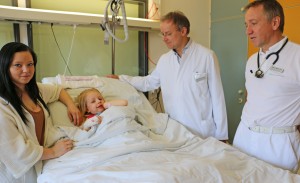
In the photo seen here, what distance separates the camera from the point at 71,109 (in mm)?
1712

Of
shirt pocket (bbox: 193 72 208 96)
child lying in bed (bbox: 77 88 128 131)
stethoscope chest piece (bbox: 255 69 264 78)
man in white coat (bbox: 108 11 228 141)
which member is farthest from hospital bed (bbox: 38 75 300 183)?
stethoscope chest piece (bbox: 255 69 264 78)

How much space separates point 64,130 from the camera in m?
1.57

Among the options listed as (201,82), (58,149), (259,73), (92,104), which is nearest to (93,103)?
(92,104)

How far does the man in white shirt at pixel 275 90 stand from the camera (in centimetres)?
145

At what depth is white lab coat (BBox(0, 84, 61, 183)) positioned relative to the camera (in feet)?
4.13

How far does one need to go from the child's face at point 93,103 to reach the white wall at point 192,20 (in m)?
1.32

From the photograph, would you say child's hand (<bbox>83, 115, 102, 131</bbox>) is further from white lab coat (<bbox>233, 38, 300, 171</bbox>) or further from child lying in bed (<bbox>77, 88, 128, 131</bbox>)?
white lab coat (<bbox>233, 38, 300, 171</bbox>)

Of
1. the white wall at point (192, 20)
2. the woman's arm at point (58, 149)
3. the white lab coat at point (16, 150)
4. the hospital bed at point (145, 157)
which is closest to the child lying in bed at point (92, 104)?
the hospital bed at point (145, 157)

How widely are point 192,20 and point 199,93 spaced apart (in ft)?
5.22

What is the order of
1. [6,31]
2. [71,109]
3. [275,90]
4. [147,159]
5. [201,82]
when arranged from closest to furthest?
[147,159] < [275,90] < [71,109] < [201,82] < [6,31]

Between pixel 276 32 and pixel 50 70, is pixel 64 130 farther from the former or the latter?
pixel 276 32

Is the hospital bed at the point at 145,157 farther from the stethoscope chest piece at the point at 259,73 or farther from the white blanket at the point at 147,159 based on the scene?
the stethoscope chest piece at the point at 259,73

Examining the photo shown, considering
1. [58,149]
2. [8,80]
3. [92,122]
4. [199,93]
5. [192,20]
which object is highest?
[192,20]

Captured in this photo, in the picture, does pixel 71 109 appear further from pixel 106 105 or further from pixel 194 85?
pixel 194 85
